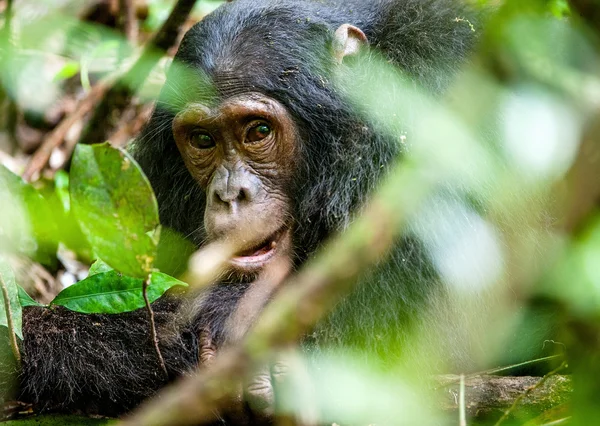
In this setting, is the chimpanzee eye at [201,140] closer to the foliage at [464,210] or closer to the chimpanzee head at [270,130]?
the chimpanzee head at [270,130]

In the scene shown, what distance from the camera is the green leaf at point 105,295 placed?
2953 millimetres

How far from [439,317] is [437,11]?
1.52m

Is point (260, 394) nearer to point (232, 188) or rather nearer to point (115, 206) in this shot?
point (232, 188)

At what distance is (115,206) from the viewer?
7.25 ft

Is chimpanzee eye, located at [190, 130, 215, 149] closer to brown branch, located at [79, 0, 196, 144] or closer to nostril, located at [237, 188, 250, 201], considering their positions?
nostril, located at [237, 188, 250, 201]

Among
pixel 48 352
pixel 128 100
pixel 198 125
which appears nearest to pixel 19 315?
pixel 48 352

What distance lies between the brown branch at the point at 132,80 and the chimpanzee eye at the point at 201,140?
0.99 metres

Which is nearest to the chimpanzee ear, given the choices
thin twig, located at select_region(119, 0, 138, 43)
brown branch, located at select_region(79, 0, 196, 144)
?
brown branch, located at select_region(79, 0, 196, 144)

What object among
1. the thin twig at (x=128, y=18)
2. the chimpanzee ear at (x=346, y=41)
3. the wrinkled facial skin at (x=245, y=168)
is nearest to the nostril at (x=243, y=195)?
the wrinkled facial skin at (x=245, y=168)

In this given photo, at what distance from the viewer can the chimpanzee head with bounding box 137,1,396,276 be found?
3695 millimetres

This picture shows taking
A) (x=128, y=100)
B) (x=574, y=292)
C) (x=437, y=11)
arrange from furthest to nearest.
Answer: (x=128, y=100), (x=437, y=11), (x=574, y=292)

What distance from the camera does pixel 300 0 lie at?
14.3ft

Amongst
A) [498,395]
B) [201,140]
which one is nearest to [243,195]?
[201,140]

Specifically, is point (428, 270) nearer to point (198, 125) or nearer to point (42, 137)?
point (198, 125)
